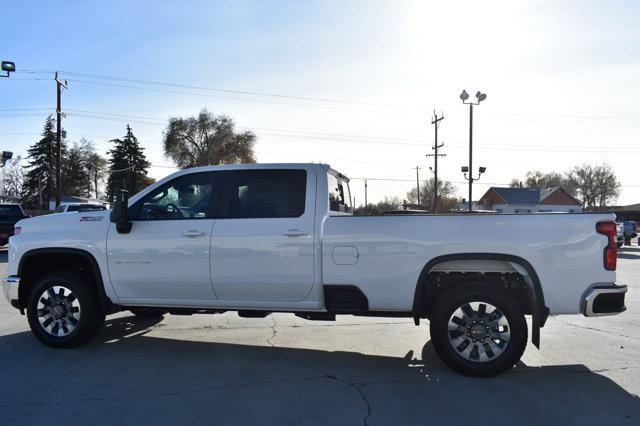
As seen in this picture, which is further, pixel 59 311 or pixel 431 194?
pixel 431 194

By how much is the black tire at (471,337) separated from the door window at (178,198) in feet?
8.95

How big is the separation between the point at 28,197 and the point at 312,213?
8190cm

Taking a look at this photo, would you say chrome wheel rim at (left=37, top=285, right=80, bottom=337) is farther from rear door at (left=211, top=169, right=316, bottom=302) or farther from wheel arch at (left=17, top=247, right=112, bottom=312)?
rear door at (left=211, top=169, right=316, bottom=302)

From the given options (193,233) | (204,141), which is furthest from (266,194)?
(204,141)

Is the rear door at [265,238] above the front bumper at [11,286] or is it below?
above

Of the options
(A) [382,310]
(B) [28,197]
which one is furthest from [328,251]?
(B) [28,197]

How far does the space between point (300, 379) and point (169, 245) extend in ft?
6.57

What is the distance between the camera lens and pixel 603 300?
468 cm

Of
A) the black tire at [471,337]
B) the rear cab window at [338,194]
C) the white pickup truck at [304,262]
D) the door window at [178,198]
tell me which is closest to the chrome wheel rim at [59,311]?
the white pickup truck at [304,262]

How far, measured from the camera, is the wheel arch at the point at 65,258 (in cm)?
572

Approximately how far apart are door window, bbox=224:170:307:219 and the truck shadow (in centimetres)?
158

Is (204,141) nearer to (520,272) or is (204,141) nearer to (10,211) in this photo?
(10,211)

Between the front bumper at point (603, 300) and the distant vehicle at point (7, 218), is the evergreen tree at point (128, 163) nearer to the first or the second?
the distant vehicle at point (7, 218)

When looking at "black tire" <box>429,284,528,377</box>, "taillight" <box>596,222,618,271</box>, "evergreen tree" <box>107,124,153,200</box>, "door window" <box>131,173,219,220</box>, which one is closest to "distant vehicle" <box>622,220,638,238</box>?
"taillight" <box>596,222,618,271</box>
